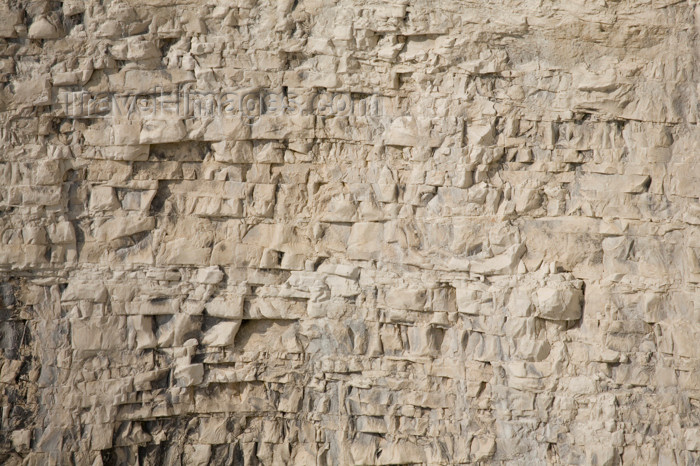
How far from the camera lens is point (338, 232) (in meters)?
5.31

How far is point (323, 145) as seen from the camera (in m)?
5.27

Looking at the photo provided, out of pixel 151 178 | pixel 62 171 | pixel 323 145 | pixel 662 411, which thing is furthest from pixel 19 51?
pixel 662 411

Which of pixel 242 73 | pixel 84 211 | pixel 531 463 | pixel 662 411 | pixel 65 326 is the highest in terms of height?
pixel 242 73

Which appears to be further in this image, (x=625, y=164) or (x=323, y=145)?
(x=323, y=145)

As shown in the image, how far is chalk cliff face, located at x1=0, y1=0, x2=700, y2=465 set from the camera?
4.87 metres

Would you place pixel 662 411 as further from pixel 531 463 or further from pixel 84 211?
pixel 84 211

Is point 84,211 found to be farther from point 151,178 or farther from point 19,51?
point 19,51

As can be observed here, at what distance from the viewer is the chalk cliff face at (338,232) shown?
4867 mm

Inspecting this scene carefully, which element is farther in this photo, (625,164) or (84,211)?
(84,211)

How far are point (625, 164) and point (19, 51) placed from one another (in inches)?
151

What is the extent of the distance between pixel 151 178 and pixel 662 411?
3.48 meters

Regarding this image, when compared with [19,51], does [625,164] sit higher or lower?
lower

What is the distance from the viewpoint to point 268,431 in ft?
17.6

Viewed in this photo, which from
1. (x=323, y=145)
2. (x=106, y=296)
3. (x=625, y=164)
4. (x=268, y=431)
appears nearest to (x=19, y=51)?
(x=106, y=296)
